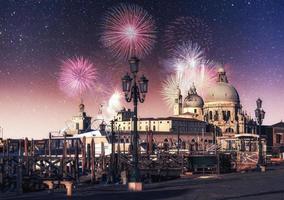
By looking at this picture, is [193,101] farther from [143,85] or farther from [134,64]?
[134,64]

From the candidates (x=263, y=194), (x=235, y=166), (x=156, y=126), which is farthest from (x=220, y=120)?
(x=263, y=194)

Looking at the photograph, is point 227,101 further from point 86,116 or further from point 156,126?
point 86,116

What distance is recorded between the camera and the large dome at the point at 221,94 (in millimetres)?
149750

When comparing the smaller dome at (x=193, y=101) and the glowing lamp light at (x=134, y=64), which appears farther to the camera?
the smaller dome at (x=193, y=101)

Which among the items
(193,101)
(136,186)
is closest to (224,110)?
(193,101)

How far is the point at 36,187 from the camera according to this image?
33.6 m

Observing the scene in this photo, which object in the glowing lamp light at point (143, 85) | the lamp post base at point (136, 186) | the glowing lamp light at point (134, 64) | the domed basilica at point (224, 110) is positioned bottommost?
the lamp post base at point (136, 186)

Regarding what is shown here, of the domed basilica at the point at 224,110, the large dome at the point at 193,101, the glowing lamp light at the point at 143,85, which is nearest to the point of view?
the glowing lamp light at the point at 143,85

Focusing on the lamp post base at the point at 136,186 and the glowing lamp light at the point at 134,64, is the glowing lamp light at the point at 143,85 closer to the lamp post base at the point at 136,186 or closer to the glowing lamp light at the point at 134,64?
the glowing lamp light at the point at 134,64

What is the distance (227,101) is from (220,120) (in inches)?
208

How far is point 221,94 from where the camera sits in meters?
150

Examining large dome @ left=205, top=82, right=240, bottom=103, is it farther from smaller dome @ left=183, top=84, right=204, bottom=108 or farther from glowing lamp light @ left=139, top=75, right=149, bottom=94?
glowing lamp light @ left=139, top=75, right=149, bottom=94

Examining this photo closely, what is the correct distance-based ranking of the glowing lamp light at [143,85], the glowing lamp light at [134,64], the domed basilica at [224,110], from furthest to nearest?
the domed basilica at [224,110] < the glowing lamp light at [143,85] < the glowing lamp light at [134,64]

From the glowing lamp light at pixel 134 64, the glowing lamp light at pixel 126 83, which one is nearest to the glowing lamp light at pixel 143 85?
the glowing lamp light at pixel 126 83
